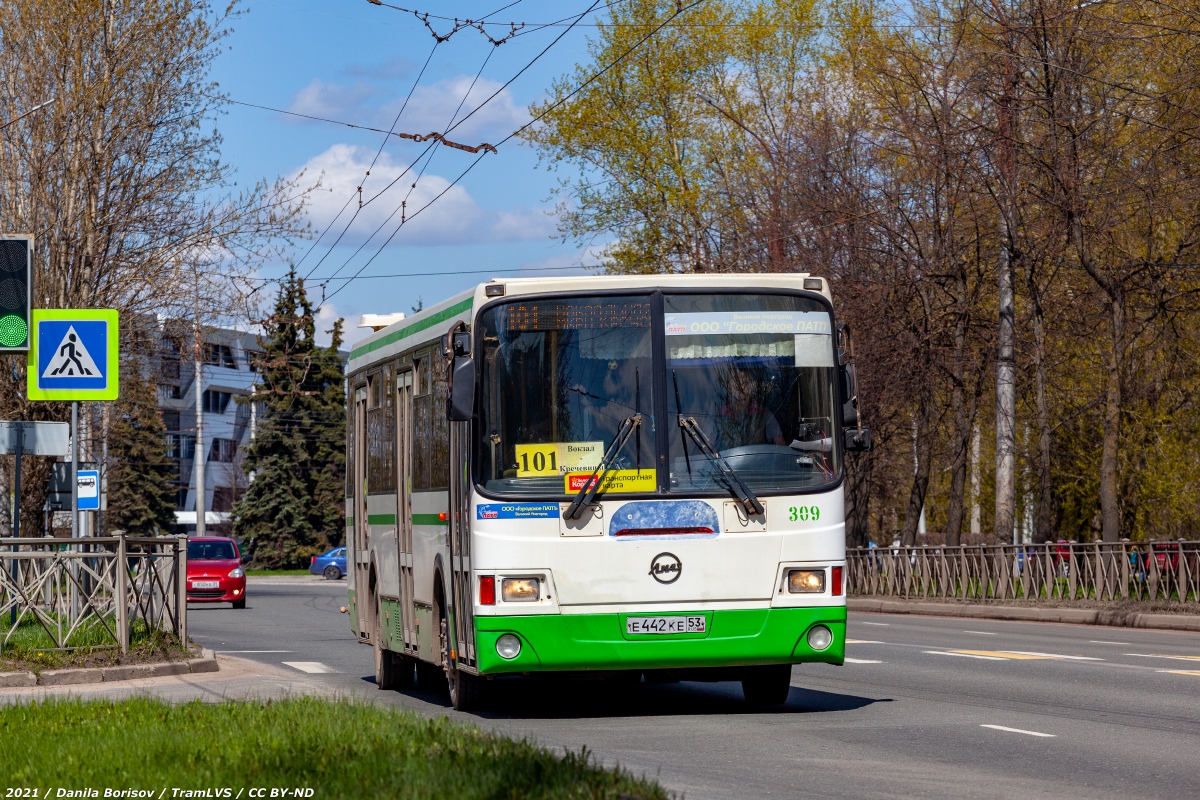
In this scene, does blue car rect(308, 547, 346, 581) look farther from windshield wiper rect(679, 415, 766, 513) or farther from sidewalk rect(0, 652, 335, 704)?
windshield wiper rect(679, 415, 766, 513)

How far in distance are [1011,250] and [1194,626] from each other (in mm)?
8692

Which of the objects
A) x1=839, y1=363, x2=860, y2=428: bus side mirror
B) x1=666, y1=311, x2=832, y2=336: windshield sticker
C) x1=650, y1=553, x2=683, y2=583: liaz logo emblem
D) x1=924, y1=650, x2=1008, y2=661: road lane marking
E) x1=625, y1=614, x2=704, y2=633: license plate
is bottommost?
x1=924, y1=650, x2=1008, y2=661: road lane marking

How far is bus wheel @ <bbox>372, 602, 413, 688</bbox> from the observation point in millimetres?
15078

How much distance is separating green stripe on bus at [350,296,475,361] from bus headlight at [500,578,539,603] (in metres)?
1.98

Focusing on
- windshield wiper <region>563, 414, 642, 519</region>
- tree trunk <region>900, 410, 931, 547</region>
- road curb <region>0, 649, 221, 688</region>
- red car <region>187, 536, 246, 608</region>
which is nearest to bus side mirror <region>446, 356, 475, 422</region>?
windshield wiper <region>563, 414, 642, 519</region>

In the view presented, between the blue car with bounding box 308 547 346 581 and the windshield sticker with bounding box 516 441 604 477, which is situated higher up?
the windshield sticker with bounding box 516 441 604 477

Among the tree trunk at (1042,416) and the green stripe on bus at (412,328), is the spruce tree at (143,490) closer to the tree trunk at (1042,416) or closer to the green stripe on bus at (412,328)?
the tree trunk at (1042,416)

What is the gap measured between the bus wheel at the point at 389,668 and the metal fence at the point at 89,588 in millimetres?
2338

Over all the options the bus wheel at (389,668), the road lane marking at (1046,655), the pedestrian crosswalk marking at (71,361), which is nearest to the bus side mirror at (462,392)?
the bus wheel at (389,668)

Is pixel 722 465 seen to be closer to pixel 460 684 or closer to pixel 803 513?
pixel 803 513

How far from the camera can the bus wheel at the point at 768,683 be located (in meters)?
12.6

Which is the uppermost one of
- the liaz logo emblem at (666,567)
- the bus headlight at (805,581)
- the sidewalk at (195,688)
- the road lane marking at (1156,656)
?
the liaz logo emblem at (666,567)

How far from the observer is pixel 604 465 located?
38.4ft

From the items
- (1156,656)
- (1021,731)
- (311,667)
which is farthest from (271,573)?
(1021,731)
